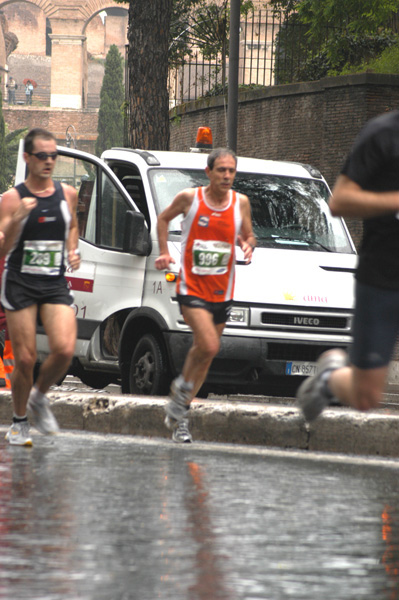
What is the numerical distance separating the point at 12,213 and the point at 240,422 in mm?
2215

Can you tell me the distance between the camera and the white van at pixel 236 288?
929 centimetres

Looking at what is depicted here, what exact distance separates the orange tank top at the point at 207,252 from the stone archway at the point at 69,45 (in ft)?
325

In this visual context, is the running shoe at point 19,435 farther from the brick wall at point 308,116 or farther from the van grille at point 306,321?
the brick wall at point 308,116

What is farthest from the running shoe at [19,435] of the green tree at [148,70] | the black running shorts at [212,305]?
the green tree at [148,70]

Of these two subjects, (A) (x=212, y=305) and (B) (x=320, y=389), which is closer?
(B) (x=320, y=389)

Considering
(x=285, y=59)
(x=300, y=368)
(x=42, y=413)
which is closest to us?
Answer: (x=42, y=413)

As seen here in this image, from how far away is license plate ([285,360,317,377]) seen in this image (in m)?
9.30

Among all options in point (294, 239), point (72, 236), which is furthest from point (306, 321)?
point (72, 236)

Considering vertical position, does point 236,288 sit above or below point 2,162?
below

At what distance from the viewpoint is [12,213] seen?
23.1 ft

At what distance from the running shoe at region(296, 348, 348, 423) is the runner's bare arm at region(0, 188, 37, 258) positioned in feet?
7.73

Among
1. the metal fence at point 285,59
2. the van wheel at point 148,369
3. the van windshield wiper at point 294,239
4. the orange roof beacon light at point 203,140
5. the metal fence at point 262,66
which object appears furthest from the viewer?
the metal fence at point 262,66

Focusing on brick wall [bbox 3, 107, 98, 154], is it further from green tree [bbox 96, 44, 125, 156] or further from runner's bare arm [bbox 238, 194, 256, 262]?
runner's bare arm [bbox 238, 194, 256, 262]

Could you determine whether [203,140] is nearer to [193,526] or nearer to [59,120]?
[193,526]
